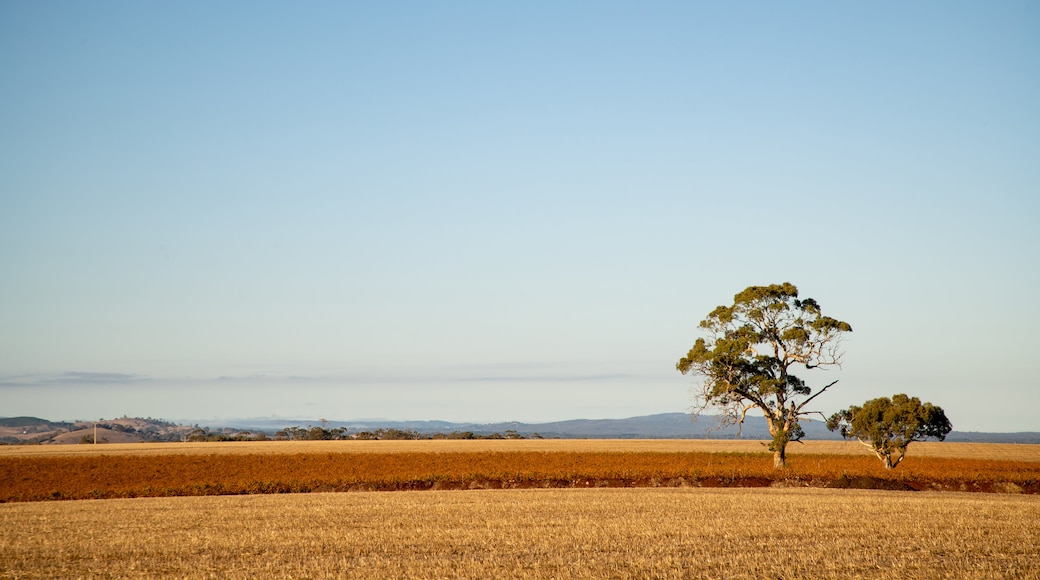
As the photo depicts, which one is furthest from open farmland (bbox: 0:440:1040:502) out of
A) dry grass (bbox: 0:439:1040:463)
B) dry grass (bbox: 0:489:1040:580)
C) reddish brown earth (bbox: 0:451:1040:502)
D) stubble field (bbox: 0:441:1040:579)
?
dry grass (bbox: 0:439:1040:463)

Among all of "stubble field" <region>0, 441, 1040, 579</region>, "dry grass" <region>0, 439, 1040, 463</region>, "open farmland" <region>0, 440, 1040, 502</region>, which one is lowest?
"dry grass" <region>0, 439, 1040, 463</region>

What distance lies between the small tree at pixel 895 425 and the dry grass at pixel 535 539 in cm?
1853

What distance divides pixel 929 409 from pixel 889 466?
13.4ft

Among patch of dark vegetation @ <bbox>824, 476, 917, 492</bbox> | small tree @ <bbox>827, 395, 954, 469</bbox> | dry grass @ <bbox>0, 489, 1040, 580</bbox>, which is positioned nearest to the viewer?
dry grass @ <bbox>0, 489, 1040, 580</bbox>

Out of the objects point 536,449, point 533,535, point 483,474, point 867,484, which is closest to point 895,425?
point 867,484

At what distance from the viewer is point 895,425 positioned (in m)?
49.7

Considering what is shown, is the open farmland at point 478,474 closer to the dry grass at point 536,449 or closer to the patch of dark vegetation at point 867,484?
the patch of dark vegetation at point 867,484

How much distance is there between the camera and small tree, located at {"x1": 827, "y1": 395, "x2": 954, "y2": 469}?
49406mm

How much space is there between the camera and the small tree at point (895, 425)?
1945 inches

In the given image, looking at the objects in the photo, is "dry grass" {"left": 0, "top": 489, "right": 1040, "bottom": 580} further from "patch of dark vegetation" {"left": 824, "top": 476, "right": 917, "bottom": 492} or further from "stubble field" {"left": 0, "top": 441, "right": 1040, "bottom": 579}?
"patch of dark vegetation" {"left": 824, "top": 476, "right": 917, "bottom": 492}

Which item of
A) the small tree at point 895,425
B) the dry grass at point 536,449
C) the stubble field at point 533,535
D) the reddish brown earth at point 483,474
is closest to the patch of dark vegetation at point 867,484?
the reddish brown earth at point 483,474

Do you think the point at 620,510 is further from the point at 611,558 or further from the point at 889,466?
the point at 889,466

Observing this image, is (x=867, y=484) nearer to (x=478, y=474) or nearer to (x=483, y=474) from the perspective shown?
(x=483, y=474)

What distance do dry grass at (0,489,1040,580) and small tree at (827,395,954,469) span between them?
18.5 metres
